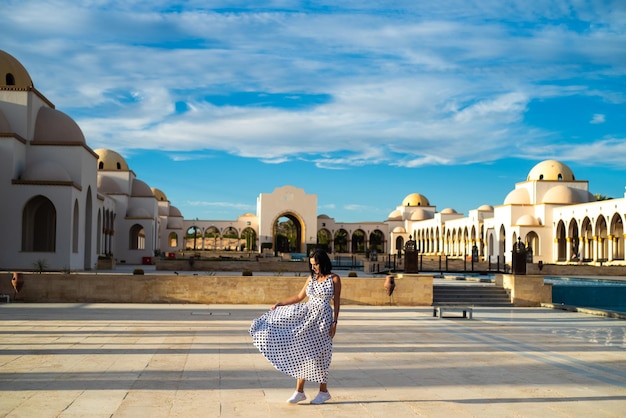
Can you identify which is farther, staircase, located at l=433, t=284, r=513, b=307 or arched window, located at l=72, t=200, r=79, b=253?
arched window, located at l=72, t=200, r=79, b=253

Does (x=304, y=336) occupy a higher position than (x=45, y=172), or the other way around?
(x=45, y=172)

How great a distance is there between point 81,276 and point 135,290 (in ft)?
4.29

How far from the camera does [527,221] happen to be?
4856cm

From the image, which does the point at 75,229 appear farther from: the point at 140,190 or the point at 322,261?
the point at 322,261

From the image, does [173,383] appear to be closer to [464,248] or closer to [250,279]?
[250,279]

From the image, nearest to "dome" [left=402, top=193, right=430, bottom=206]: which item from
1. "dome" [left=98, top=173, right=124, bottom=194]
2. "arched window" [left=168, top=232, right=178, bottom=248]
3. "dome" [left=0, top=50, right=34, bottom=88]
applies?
"arched window" [left=168, top=232, right=178, bottom=248]

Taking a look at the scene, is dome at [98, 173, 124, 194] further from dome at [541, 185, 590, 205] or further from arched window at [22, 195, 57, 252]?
dome at [541, 185, 590, 205]

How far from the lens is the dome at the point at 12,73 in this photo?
26.8 meters

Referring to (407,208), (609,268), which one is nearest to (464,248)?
(407,208)

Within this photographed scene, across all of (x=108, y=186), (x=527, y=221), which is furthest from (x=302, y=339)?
(x=527, y=221)

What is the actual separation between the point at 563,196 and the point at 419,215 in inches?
1354

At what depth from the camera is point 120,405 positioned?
19.0ft

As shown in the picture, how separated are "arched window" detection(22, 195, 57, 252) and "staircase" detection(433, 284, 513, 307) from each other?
17610 millimetres

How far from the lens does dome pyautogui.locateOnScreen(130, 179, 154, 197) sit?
47719 mm
